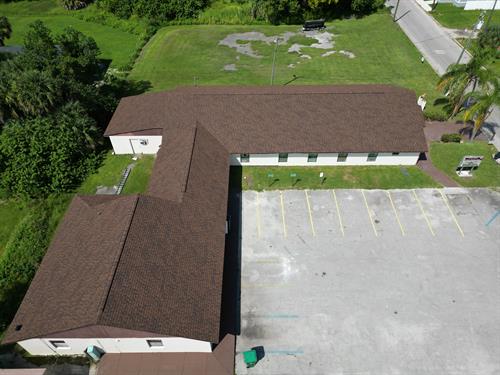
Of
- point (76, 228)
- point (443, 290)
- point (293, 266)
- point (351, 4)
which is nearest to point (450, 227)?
point (443, 290)

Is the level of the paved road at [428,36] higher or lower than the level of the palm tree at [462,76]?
lower

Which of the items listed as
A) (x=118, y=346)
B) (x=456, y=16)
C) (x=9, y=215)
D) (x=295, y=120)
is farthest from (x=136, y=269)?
(x=456, y=16)

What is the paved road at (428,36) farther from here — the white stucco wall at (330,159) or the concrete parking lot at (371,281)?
the concrete parking lot at (371,281)

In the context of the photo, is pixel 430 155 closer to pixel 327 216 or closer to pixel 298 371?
pixel 327 216

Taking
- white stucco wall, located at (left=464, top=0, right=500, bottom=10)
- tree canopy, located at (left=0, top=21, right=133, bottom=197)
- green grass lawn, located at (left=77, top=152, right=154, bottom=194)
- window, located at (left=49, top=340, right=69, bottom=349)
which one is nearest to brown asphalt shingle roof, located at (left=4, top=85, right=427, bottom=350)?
window, located at (left=49, top=340, right=69, bottom=349)

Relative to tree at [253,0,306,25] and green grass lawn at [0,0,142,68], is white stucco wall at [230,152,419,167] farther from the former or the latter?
tree at [253,0,306,25]

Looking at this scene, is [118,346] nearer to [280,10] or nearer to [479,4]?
[280,10]

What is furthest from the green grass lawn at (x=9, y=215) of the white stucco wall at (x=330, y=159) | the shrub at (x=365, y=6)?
the shrub at (x=365, y=6)
